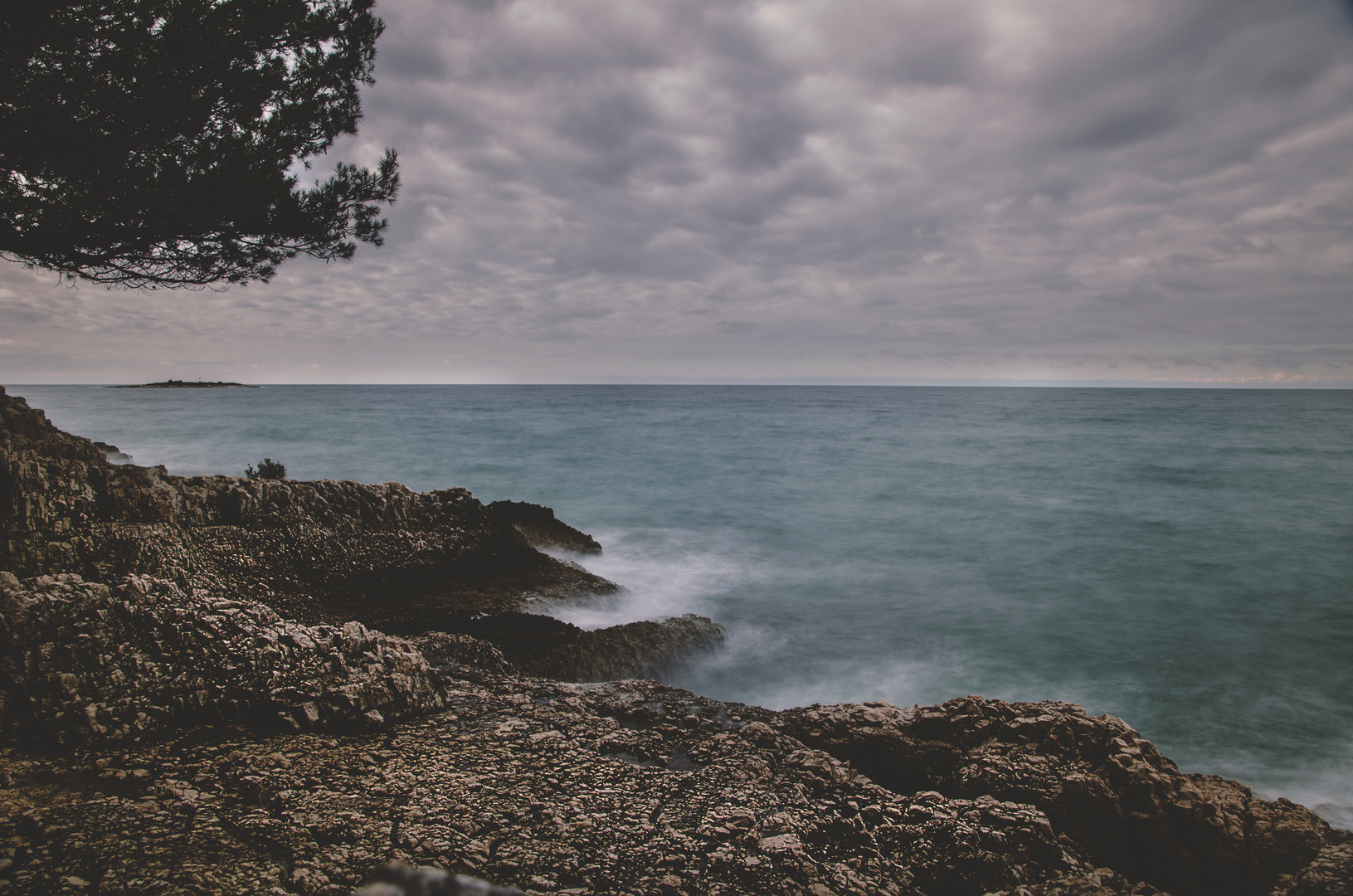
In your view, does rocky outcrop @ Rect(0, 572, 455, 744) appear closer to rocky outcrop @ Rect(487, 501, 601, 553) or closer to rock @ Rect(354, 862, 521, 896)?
rock @ Rect(354, 862, 521, 896)

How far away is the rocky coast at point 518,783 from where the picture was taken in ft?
7.75

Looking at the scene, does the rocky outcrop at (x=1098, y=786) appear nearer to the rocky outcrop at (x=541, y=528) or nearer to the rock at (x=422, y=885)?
the rock at (x=422, y=885)

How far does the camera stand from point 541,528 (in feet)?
34.9

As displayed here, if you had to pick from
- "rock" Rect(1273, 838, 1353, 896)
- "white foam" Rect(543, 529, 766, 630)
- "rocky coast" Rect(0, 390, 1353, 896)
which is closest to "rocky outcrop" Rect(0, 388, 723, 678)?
"white foam" Rect(543, 529, 766, 630)

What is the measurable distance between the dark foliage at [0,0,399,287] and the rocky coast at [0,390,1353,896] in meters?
4.04

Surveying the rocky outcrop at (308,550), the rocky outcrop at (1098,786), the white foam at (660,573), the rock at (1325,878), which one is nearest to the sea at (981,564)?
the white foam at (660,573)

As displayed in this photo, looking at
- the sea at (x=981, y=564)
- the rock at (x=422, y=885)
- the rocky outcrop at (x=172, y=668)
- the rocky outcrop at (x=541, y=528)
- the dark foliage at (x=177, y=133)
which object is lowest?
the sea at (x=981, y=564)

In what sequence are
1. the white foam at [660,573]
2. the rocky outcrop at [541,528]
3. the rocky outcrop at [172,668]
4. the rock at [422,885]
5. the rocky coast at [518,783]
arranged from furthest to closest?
the rocky outcrop at [541,528] < the white foam at [660,573] < the rocky outcrop at [172,668] < the rocky coast at [518,783] < the rock at [422,885]

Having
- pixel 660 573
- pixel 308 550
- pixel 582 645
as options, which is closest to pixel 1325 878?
pixel 582 645

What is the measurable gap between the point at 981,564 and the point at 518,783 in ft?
40.9

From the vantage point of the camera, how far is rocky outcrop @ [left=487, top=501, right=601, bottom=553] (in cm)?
1020

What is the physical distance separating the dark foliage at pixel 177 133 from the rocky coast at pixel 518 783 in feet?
13.2

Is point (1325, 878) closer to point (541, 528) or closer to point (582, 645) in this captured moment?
point (582, 645)

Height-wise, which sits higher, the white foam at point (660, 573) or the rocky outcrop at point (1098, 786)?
the rocky outcrop at point (1098, 786)
